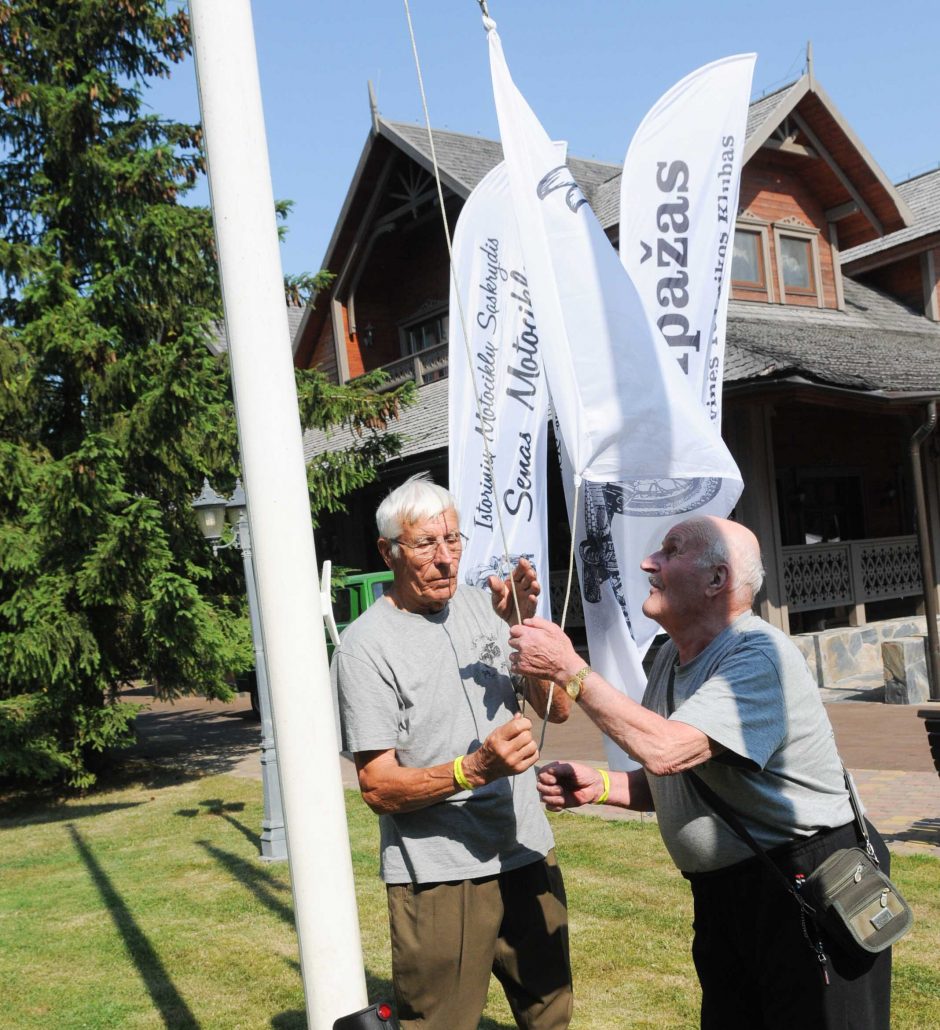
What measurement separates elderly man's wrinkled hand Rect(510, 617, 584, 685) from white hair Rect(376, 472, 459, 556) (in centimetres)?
61

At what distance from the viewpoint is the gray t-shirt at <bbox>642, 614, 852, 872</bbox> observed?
2.52 metres

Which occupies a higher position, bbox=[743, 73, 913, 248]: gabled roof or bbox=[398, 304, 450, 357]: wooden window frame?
bbox=[743, 73, 913, 248]: gabled roof

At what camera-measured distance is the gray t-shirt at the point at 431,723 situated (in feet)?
9.78

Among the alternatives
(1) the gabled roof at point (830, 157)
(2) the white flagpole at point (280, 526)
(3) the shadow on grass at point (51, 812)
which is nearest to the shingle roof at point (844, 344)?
(1) the gabled roof at point (830, 157)

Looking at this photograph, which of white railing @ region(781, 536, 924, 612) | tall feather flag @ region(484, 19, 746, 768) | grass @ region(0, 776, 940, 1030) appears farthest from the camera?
white railing @ region(781, 536, 924, 612)

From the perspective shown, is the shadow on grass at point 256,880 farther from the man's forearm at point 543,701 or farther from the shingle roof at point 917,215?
the shingle roof at point 917,215

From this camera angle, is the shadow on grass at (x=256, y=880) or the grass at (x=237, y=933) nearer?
the grass at (x=237, y=933)

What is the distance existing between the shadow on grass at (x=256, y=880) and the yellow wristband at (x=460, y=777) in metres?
3.94

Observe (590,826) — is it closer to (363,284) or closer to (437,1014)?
(437,1014)

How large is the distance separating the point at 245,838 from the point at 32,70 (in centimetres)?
799

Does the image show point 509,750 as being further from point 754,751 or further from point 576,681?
point 754,751

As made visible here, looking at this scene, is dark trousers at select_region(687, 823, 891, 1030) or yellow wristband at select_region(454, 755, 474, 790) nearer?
dark trousers at select_region(687, 823, 891, 1030)

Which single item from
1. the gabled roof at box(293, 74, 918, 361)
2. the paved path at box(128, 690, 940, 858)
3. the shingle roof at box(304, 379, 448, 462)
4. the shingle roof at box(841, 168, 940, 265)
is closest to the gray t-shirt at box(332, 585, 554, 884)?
the paved path at box(128, 690, 940, 858)

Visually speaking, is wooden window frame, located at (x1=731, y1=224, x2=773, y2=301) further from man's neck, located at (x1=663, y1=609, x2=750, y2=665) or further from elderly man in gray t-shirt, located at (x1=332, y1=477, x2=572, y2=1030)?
man's neck, located at (x1=663, y1=609, x2=750, y2=665)
